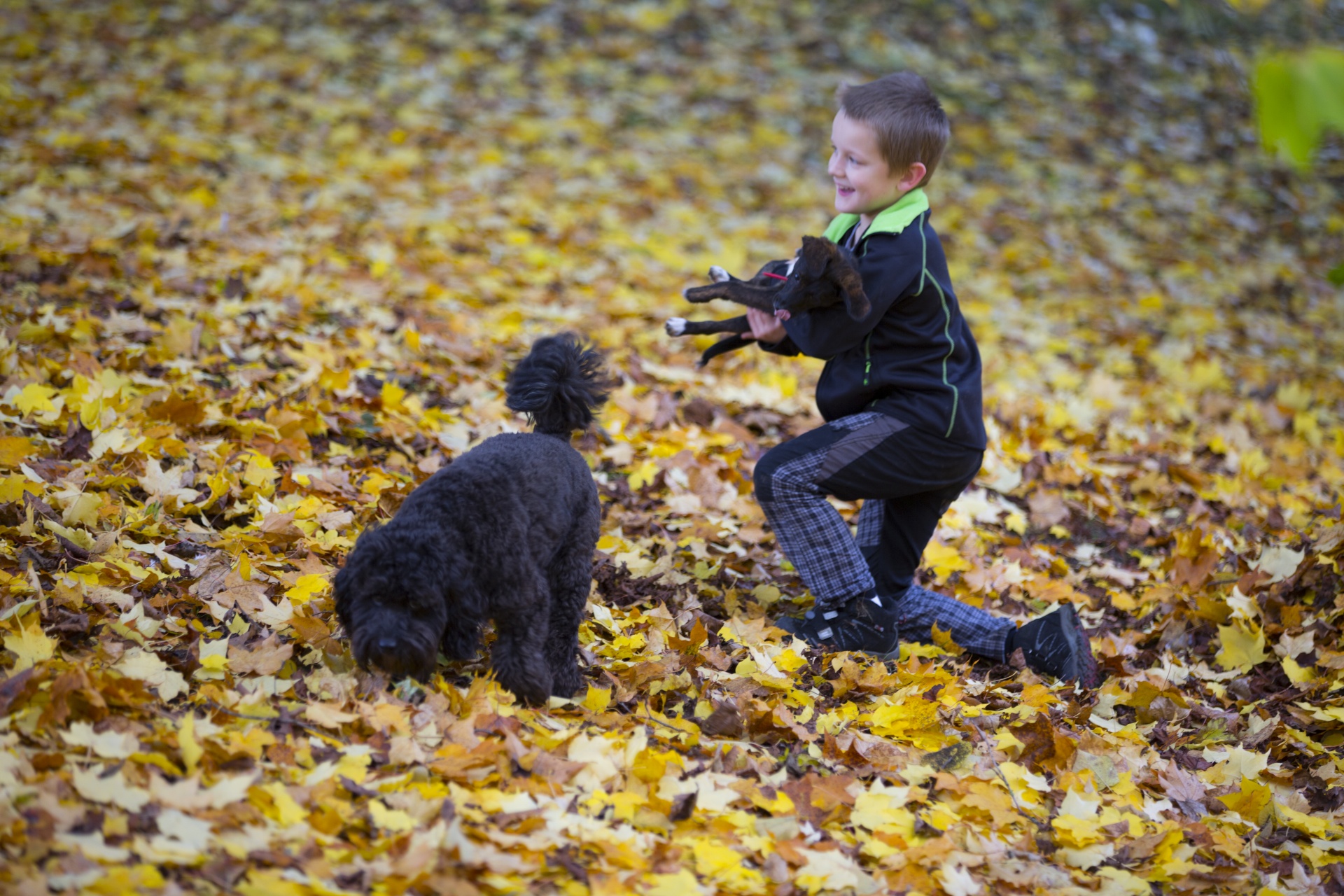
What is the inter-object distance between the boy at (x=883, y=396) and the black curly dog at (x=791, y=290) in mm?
79

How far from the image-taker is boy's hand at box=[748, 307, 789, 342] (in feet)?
13.6

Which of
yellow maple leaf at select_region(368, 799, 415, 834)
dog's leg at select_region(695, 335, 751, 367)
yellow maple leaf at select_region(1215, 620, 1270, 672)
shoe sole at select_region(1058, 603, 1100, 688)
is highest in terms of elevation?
dog's leg at select_region(695, 335, 751, 367)

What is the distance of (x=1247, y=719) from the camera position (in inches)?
163

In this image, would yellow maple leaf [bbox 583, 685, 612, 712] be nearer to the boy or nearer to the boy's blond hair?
the boy

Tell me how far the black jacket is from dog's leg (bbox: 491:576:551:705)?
1.45 meters

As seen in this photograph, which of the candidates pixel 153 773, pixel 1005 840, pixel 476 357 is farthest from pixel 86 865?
pixel 476 357

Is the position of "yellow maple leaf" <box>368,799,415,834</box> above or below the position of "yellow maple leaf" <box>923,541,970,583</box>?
above

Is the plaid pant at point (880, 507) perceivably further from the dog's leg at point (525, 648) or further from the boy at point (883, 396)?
the dog's leg at point (525, 648)

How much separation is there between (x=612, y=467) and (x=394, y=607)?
2.64 meters

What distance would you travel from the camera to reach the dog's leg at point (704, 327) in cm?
399

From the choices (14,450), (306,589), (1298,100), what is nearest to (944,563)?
(306,589)

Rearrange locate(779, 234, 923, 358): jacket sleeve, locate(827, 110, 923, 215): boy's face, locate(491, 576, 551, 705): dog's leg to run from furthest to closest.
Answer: locate(827, 110, 923, 215): boy's face → locate(779, 234, 923, 358): jacket sleeve → locate(491, 576, 551, 705): dog's leg

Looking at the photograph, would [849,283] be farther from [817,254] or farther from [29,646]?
[29,646]

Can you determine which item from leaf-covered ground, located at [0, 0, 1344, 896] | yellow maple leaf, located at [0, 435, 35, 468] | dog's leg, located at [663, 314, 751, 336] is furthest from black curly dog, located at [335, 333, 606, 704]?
yellow maple leaf, located at [0, 435, 35, 468]
